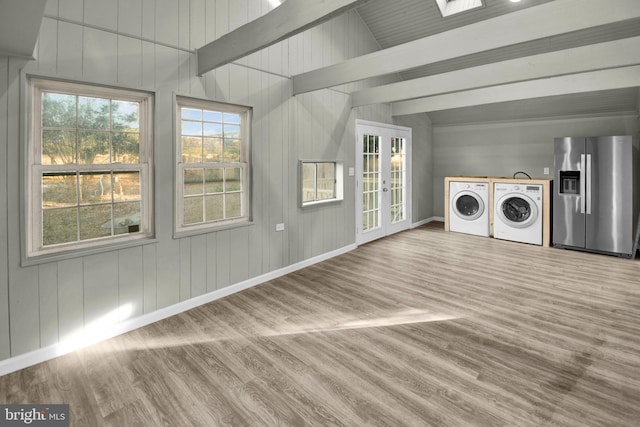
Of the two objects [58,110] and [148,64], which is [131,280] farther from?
[148,64]

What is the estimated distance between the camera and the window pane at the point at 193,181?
10.9 feet

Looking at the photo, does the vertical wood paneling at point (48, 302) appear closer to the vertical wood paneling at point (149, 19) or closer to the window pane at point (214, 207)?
the window pane at point (214, 207)

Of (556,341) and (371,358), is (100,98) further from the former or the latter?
(556,341)

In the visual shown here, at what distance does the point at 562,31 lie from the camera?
241cm

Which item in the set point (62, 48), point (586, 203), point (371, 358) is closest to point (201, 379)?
point (371, 358)

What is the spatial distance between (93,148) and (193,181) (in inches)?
34.9

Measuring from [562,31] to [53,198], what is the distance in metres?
3.89

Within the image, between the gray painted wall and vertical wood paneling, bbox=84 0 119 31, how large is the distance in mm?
6770

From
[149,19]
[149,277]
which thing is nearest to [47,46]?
[149,19]

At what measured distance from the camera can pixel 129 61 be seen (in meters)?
2.77

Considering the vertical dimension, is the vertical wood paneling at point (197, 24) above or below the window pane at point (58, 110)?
above

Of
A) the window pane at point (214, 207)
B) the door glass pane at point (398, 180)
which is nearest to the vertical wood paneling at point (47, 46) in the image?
the window pane at point (214, 207)

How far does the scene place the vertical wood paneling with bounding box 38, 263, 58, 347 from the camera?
2.41 m

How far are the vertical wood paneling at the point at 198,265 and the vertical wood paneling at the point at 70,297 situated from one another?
0.92 meters
